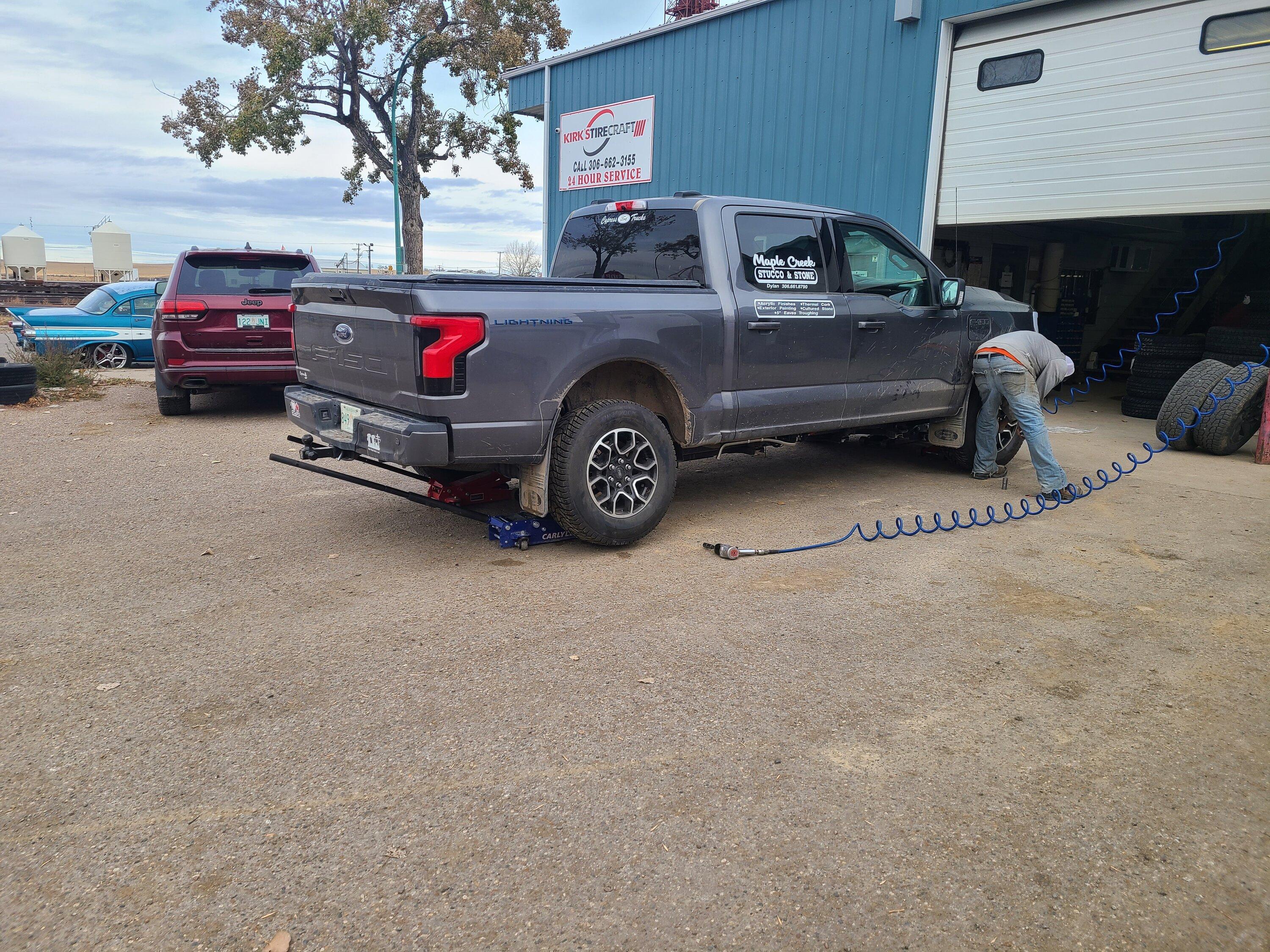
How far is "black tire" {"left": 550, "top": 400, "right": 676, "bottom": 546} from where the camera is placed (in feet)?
15.8

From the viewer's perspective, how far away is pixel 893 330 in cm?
631

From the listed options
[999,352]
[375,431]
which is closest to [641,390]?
[375,431]

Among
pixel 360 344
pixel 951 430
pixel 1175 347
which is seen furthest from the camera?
pixel 1175 347

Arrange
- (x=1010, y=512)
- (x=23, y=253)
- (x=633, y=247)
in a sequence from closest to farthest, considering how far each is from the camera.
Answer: (x=633, y=247) → (x=1010, y=512) → (x=23, y=253)

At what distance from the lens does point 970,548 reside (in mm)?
5387

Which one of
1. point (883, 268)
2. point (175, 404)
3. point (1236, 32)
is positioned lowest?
point (175, 404)

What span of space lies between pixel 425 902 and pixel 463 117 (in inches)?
1190

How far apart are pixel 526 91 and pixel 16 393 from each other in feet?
37.0

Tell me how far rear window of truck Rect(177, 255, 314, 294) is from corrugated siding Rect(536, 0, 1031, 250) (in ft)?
23.3

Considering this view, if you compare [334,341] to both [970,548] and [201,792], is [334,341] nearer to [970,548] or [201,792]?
[201,792]

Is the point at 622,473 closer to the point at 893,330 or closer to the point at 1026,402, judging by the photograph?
the point at 893,330

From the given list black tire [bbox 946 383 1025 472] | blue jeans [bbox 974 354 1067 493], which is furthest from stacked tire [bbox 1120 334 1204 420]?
blue jeans [bbox 974 354 1067 493]

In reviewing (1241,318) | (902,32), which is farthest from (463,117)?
(1241,318)

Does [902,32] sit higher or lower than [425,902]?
higher
